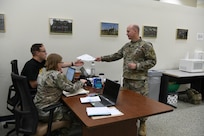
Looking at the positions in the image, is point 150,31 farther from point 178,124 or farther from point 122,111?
point 122,111

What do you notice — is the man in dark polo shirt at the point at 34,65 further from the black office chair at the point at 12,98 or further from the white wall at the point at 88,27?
the white wall at the point at 88,27

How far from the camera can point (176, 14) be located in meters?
4.49

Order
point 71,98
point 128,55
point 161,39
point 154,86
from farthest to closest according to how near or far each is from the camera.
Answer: point 161,39, point 154,86, point 128,55, point 71,98

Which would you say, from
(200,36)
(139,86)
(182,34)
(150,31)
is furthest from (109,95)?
(200,36)

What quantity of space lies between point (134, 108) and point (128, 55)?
114 centimetres

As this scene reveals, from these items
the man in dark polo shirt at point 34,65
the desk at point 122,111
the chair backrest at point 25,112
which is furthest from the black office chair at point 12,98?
the desk at point 122,111

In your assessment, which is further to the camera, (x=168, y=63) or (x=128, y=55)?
(x=168, y=63)

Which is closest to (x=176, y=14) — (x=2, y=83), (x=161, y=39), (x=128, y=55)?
(x=161, y=39)

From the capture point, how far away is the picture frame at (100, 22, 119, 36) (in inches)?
143

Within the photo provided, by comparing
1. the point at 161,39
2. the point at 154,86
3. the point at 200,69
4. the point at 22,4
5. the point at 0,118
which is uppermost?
the point at 22,4

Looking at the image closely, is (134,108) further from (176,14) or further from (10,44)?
(176,14)

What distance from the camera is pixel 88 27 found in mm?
3518

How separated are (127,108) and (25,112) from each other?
105 cm

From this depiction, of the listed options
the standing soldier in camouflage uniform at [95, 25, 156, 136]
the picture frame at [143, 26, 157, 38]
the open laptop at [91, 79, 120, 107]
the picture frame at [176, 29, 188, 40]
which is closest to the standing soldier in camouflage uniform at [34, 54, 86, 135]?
the open laptop at [91, 79, 120, 107]
